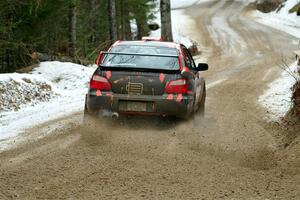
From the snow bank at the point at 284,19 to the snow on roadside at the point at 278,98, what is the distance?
1927 centimetres

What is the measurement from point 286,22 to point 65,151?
36.4 metres

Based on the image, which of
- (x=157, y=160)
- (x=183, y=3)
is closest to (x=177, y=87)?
(x=157, y=160)

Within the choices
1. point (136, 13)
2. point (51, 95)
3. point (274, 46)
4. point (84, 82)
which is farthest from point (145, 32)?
point (51, 95)

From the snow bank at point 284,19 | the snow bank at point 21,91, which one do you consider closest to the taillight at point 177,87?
the snow bank at point 21,91

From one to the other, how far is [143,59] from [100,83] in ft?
3.16

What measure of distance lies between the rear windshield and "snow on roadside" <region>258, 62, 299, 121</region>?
248 centimetres

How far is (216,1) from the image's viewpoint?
198ft

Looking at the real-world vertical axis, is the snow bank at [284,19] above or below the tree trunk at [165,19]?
below

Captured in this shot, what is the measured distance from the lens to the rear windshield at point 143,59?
29.9 feet

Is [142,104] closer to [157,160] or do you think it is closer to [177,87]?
[177,87]

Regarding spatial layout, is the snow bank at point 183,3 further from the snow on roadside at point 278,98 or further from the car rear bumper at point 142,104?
the car rear bumper at point 142,104

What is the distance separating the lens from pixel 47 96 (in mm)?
13898

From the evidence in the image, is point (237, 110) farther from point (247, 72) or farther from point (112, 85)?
point (247, 72)

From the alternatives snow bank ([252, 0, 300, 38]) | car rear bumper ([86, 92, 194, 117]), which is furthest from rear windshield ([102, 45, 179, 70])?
snow bank ([252, 0, 300, 38])
